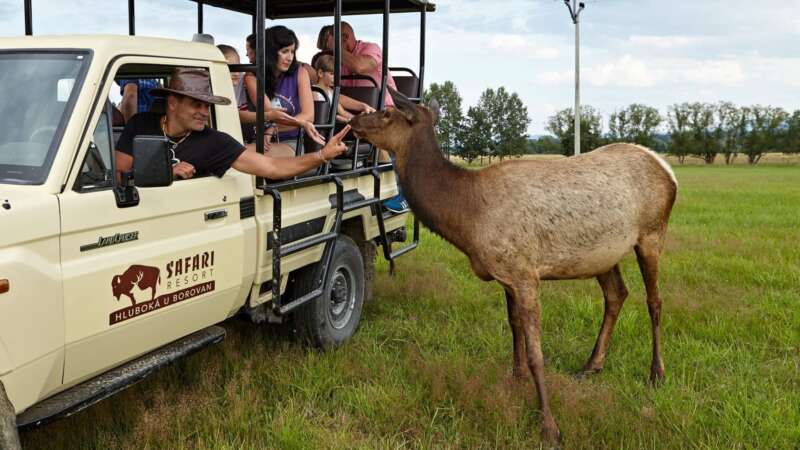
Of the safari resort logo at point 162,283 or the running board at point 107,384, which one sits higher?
the safari resort logo at point 162,283

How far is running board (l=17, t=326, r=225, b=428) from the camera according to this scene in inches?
125

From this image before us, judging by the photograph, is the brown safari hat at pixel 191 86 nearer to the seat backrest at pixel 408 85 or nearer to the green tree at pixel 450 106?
the seat backrest at pixel 408 85

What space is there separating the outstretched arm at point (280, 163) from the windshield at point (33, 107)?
1.04m

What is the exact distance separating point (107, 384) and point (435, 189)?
222 centimetres

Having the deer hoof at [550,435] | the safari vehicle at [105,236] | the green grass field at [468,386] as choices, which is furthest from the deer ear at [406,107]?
the deer hoof at [550,435]

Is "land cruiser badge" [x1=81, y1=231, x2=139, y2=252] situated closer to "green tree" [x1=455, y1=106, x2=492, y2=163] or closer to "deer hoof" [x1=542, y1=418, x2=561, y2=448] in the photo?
"deer hoof" [x1=542, y1=418, x2=561, y2=448]

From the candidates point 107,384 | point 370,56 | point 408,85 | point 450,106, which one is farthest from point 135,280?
point 450,106

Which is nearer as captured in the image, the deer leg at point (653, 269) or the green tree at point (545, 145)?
the deer leg at point (653, 269)

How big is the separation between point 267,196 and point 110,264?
1.37 meters

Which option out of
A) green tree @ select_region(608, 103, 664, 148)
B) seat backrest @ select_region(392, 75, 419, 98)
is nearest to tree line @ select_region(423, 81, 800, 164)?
green tree @ select_region(608, 103, 664, 148)

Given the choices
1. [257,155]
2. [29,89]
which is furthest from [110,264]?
[257,155]

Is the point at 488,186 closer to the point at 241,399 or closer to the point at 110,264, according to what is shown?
the point at 241,399

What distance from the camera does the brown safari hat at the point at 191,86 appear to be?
13.1 feet

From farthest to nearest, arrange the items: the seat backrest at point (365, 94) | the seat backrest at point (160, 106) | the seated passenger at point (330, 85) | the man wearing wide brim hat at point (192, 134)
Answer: the seat backrest at point (365, 94) < the seated passenger at point (330, 85) < the seat backrest at point (160, 106) < the man wearing wide brim hat at point (192, 134)
